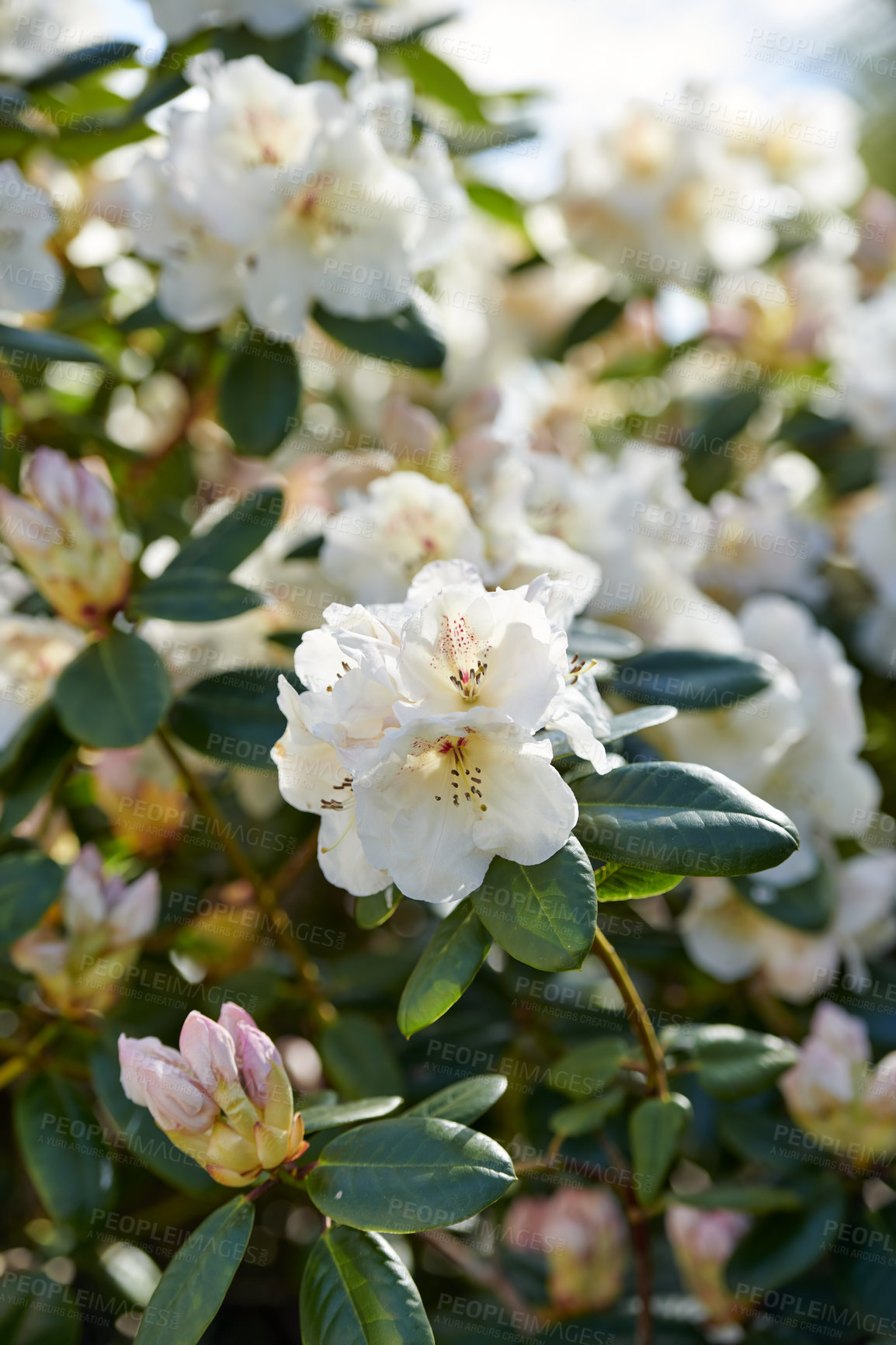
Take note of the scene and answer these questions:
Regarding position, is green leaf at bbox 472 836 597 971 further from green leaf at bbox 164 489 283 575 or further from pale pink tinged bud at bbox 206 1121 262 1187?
green leaf at bbox 164 489 283 575

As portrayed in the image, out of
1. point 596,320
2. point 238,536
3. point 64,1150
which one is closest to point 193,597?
point 238,536

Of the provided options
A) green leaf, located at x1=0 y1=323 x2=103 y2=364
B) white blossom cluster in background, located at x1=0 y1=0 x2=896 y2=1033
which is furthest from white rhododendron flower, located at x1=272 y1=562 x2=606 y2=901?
green leaf, located at x1=0 y1=323 x2=103 y2=364

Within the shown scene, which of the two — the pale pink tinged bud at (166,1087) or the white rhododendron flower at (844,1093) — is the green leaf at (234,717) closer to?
the pale pink tinged bud at (166,1087)

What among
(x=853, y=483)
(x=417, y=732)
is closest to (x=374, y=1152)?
(x=417, y=732)

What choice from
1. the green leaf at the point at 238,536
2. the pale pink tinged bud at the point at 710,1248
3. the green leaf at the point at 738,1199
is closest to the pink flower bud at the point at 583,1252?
the pale pink tinged bud at the point at 710,1248

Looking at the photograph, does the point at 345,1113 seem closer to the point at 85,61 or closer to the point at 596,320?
the point at 85,61

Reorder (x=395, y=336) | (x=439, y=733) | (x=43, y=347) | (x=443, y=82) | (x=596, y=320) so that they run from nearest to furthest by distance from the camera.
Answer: (x=439, y=733)
(x=43, y=347)
(x=395, y=336)
(x=443, y=82)
(x=596, y=320)

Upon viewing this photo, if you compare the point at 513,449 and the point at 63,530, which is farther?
the point at 513,449
